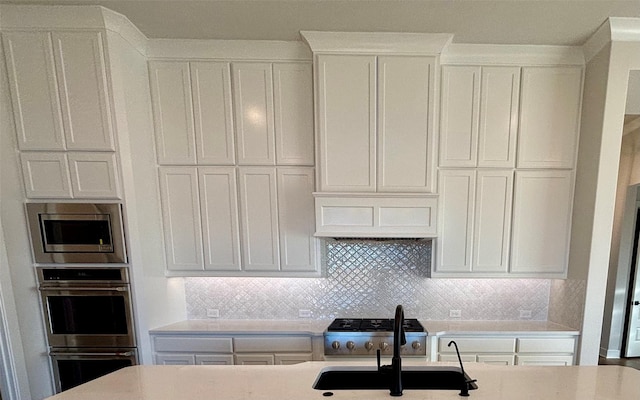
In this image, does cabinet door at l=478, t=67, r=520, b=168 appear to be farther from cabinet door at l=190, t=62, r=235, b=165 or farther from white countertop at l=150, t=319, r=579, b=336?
cabinet door at l=190, t=62, r=235, b=165

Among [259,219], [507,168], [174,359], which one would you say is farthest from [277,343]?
[507,168]

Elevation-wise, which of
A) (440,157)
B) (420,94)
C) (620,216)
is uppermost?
(420,94)

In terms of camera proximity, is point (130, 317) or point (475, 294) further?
point (475, 294)

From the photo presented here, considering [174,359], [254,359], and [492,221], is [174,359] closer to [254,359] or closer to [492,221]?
[254,359]

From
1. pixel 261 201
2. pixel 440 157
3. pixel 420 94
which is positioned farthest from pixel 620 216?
pixel 261 201

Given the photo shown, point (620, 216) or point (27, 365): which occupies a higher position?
point (620, 216)

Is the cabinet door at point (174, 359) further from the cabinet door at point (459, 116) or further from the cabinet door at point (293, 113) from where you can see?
the cabinet door at point (459, 116)

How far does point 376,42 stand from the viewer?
6.72 ft

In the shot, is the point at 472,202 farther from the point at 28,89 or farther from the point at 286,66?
the point at 28,89

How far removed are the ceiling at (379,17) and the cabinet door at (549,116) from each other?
242mm

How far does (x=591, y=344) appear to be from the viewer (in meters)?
2.18

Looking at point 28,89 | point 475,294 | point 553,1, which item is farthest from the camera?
point 475,294

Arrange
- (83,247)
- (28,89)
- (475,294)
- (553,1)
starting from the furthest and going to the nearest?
(475,294) → (83,247) → (28,89) → (553,1)

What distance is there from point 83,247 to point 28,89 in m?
1.09
